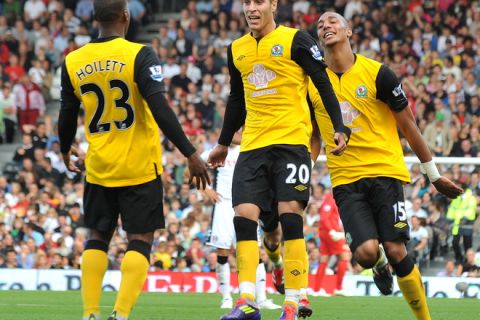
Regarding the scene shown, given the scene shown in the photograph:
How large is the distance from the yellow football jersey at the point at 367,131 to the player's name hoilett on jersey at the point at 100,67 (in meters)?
2.14

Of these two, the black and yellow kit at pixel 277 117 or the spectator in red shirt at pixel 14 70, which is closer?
the black and yellow kit at pixel 277 117

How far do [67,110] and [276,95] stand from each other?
69.5 inches

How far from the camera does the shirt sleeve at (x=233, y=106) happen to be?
10156 millimetres

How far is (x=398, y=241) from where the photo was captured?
955 cm

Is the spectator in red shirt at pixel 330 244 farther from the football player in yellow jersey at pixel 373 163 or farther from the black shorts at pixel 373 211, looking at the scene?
the black shorts at pixel 373 211

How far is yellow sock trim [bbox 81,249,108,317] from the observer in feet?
28.6

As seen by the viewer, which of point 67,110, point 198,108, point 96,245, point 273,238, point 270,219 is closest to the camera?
point 96,245

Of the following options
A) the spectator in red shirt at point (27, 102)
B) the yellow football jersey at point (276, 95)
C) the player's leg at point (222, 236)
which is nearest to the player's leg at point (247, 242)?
the yellow football jersey at point (276, 95)

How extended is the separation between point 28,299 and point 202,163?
7.87 meters

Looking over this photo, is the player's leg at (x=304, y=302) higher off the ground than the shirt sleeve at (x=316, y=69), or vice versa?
the shirt sleeve at (x=316, y=69)

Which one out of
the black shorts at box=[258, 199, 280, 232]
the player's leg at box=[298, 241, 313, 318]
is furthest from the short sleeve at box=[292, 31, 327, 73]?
the player's leg at box=[298, 241, 313, 318]

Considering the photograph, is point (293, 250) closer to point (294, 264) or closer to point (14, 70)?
point (294, 264)

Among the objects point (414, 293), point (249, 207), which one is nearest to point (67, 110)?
point (249, 207)

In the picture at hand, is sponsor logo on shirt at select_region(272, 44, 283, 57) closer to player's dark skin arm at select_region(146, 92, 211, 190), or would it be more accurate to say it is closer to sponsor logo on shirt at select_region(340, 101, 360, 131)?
sponsor logo on shirt at select_region(340, 101, 360, 131)
